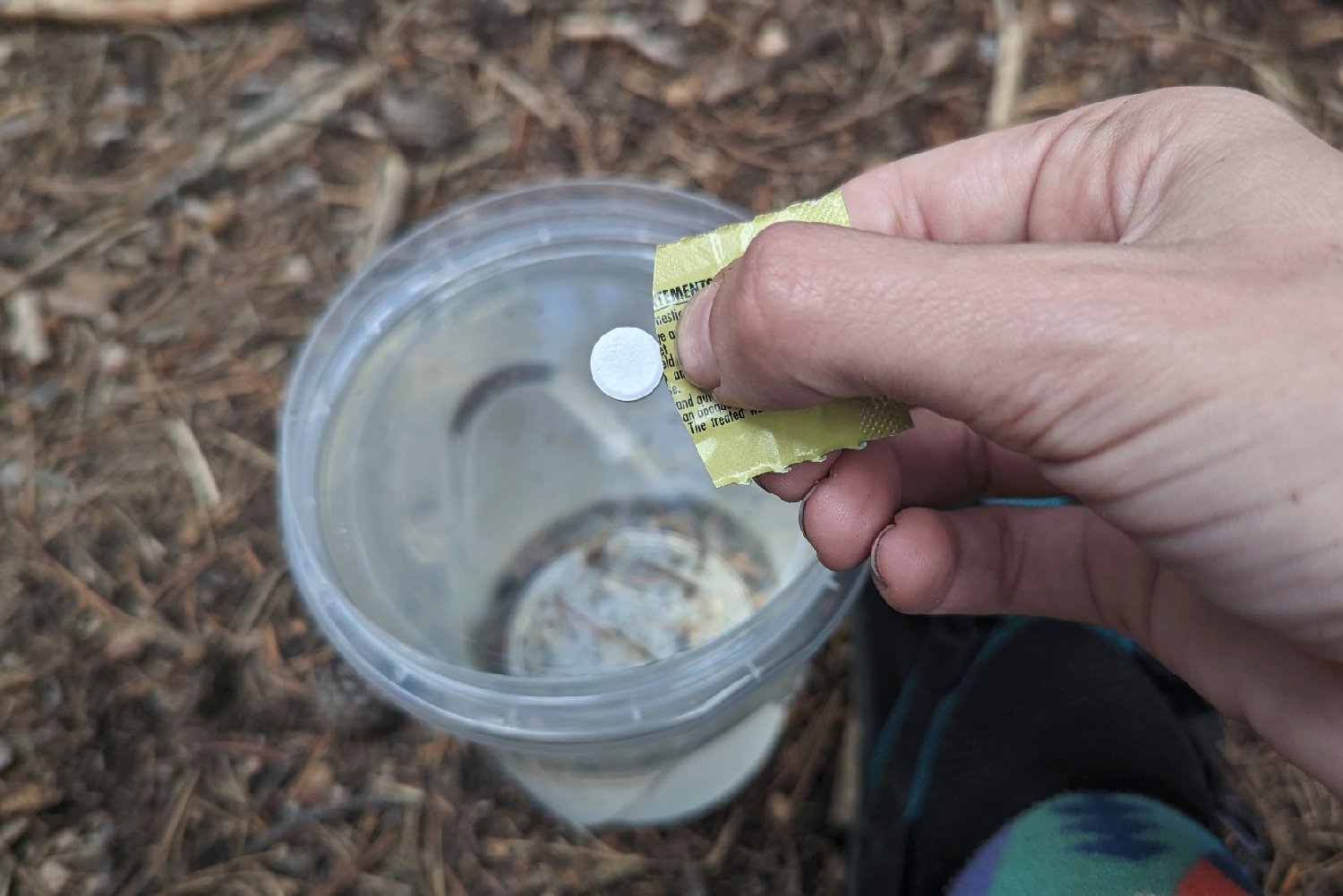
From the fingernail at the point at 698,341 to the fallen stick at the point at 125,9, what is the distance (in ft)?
3.85

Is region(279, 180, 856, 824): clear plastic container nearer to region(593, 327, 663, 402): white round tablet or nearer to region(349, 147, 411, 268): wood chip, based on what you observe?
region(593, 327, 663, 402): white round tablet

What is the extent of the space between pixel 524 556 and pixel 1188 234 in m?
0.85

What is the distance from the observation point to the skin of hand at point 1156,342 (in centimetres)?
55

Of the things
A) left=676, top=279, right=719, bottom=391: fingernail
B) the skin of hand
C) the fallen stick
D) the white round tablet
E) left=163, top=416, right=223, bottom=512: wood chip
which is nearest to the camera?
the skin of hand

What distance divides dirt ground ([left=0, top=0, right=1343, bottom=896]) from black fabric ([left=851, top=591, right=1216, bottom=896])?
0.28 ft

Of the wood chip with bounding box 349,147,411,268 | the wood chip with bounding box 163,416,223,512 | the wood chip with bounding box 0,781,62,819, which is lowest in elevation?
the wood chip with bounding box 0,781,62,819

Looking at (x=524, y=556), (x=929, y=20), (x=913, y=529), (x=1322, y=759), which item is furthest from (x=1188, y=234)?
(x=929, y=20)

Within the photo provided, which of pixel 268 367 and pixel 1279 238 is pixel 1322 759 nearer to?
pixel 1279 238

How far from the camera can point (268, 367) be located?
1.34m

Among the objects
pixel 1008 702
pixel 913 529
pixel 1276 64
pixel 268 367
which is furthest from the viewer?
pixel 1276 64

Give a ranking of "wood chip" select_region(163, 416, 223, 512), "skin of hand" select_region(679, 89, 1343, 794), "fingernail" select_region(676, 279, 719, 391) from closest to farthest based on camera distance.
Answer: "skin of hand" select_region(679, 89, 1343, 794)
"fingernail" select_region(676, 279, 719, 391)
"wood chip" select_region(163, 416, 223, 512)

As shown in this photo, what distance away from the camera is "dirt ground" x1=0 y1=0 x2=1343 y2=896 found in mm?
1175

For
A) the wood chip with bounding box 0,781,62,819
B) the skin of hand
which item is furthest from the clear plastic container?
the wood chip with bounding box 0,781,62,819

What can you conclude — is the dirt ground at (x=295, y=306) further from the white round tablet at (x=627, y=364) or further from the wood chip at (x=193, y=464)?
the white round tablet at (x=627, y=364)
